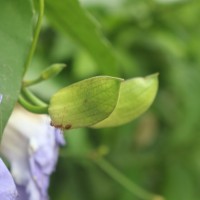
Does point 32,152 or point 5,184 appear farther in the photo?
point 32,152

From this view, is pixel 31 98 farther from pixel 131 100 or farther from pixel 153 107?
pixel 153 107

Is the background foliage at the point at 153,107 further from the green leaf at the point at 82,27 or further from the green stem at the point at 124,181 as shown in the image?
the green leaf at the point at 82,27

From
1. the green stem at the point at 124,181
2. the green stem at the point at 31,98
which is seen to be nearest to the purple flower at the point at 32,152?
the green stem at the point at 31,98

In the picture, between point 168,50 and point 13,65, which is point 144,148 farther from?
point 13,65

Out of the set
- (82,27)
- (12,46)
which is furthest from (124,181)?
(12,46)

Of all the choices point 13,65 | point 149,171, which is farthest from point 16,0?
point 149,171
